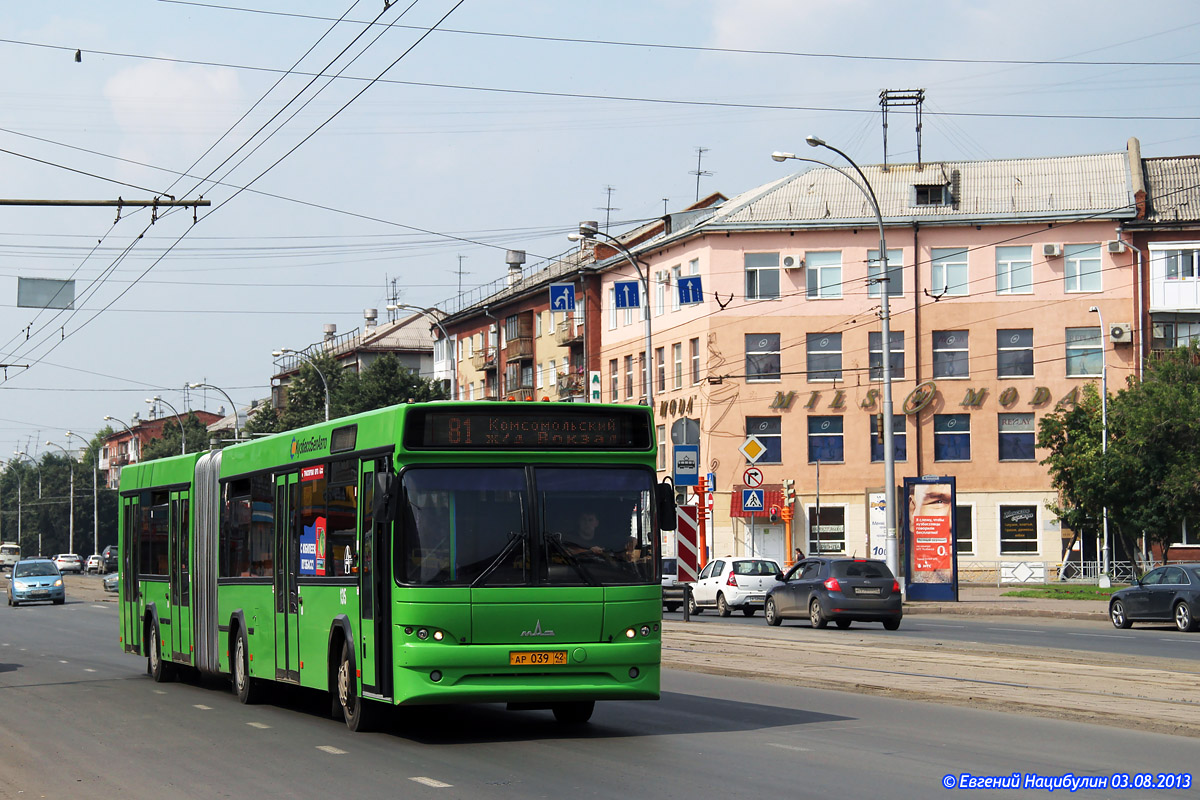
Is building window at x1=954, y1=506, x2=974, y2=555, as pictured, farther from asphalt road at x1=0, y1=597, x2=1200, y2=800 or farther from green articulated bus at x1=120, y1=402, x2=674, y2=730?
green articulated bus at x1=120, y1=402, x2=674, y2=730

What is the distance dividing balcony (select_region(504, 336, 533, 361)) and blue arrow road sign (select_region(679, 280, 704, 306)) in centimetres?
2204

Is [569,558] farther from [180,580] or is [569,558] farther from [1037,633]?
[1037,633]

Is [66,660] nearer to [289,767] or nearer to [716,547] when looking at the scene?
[289,767]

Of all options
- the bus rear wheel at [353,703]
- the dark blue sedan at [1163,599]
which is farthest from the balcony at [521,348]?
the bus rear wheel at [353,703]

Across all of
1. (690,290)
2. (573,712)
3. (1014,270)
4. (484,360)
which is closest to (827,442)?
(690,290)

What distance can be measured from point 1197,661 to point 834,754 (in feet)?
34.5

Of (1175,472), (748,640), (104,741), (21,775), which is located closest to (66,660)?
(748,640)

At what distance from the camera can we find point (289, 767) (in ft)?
37.6

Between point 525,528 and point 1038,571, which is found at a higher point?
point 525,528

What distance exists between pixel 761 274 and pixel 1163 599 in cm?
3351

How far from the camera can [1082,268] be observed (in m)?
59.6

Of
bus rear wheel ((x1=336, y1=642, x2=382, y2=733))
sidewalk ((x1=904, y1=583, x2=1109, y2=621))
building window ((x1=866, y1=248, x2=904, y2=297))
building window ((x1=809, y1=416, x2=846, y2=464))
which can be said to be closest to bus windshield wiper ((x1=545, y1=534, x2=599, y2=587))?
bus rear wheel ((x1=336, y1=642, x2=382, y2=733))

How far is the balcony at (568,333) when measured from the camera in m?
72.1

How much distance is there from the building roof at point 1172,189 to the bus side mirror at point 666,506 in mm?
51115
